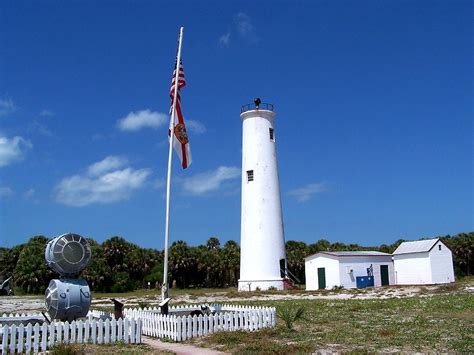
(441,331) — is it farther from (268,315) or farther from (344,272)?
(344,272)

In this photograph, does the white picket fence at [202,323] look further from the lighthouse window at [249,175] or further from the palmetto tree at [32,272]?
the palmetto tree at [32,272]

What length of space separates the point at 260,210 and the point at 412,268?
41.2 ft

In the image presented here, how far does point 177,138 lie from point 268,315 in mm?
6436

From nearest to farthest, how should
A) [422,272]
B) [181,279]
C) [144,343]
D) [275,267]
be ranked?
[144,343] → [275,267] → [422,272] → [181,279]

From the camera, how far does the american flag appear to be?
58.5 ft

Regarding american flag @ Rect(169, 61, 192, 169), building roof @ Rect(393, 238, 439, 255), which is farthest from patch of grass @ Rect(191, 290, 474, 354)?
building roof @ Rect(393, 238, 439, 255)

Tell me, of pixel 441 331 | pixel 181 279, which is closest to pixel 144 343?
pixel 441 331

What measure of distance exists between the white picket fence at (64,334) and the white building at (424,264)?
98.4 ft

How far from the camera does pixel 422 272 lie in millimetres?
39031

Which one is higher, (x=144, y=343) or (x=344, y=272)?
(x=344, y=272)

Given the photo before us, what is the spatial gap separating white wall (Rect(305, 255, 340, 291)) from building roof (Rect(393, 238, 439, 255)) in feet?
19.4

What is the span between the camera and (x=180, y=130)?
17969 mm

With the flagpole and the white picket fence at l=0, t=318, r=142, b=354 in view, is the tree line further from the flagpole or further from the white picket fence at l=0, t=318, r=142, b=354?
the white picket fence at l=0, t=318, r=142, b=354

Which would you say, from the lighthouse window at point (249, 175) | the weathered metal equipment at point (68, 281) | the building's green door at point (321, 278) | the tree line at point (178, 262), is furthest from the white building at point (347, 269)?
the weathered metal equipment at point (68, 281)
